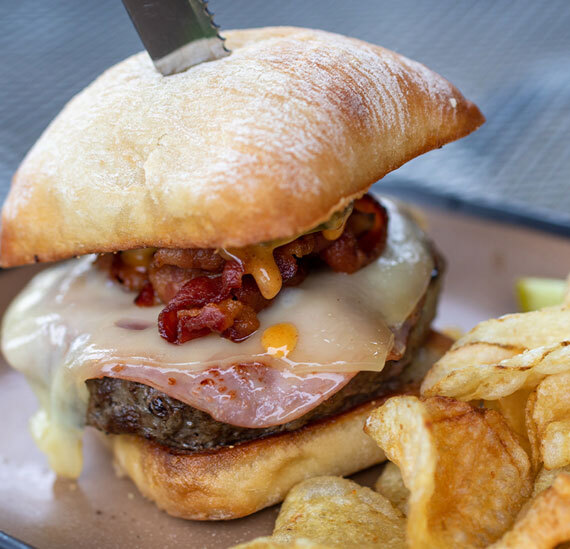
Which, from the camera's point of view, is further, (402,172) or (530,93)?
(530,93)

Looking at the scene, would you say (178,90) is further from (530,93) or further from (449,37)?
(449,37)

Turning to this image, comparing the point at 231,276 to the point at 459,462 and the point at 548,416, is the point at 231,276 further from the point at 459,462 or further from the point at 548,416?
the point at 548,416

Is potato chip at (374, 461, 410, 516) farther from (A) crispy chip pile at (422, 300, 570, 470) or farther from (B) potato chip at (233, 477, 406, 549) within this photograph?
(A) crispy chip pile at (422, 300, 570, 470)

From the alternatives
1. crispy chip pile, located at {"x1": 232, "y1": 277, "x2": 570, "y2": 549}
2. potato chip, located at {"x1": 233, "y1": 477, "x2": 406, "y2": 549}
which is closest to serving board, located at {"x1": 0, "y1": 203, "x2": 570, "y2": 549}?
potato chip, located at {"x1": 233, "y1": 477, "x2": 406, "y2": 549}

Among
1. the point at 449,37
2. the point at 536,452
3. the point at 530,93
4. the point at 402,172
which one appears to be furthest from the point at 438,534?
the point at 449,37

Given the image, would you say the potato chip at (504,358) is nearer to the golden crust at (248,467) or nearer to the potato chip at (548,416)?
the potato chip at (548,416)

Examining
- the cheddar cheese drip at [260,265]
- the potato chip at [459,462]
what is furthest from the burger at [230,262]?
the potato chip at [459,462]

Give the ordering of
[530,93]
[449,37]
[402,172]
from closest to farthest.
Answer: [402,172] < [530,93] < [449,37]
